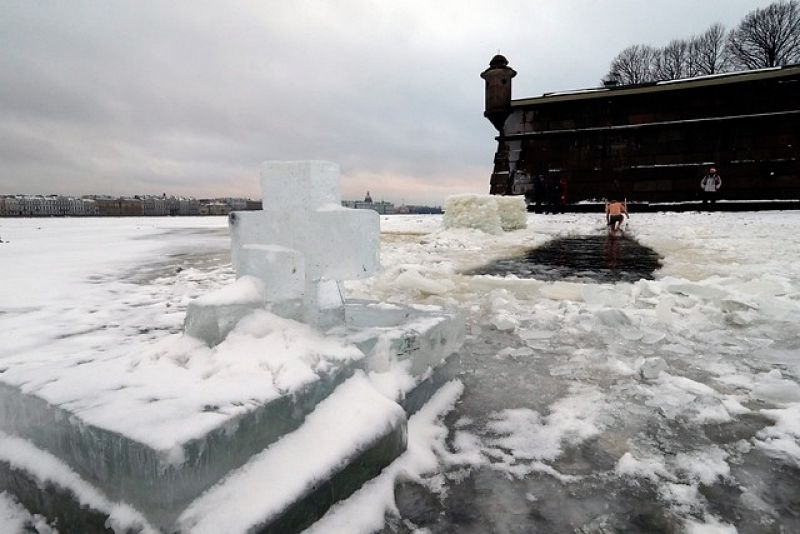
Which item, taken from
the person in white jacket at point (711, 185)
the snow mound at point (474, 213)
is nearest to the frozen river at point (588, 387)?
the snow mound at point (474, 213)

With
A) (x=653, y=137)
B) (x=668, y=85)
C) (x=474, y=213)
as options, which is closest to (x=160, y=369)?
(x=474, y=213)

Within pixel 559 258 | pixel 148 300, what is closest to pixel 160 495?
pixel 148 300

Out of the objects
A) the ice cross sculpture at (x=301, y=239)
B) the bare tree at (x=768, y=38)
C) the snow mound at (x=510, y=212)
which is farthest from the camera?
the bare tree at (x=768, y=38)

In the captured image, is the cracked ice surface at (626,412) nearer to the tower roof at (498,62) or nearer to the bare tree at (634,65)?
the tower roof at (498,62)

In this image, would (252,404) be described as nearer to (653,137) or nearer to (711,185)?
(711,185)

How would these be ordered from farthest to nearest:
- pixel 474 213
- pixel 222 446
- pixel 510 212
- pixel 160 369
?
pixel 510 212 → pixel 474 213 → pixel 160 369 → pixel 222 446

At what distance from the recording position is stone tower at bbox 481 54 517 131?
16.8 m

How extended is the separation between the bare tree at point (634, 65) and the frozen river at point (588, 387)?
1160 inches

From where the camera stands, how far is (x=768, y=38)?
23.4 metres

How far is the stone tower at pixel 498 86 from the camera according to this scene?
16.8m

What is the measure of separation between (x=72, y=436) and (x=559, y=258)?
5.80m

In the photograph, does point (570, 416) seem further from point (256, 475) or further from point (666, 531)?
point (256, 475)

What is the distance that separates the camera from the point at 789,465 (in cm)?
130

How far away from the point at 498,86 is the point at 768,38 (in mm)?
18073
